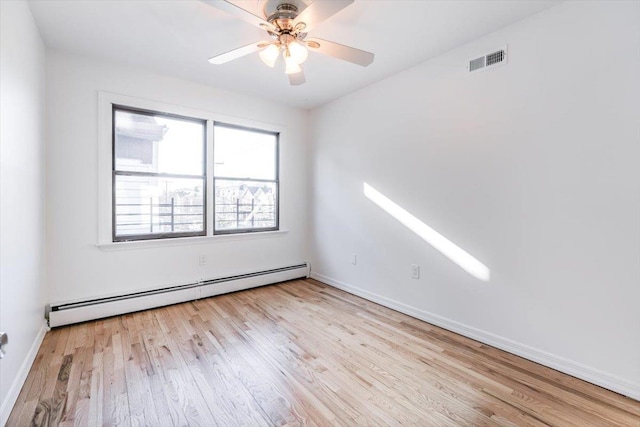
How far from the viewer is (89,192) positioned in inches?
109

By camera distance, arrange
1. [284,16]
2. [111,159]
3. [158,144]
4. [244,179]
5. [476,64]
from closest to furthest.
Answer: [284,16]
[476,64]
[111,159]
[158,144]
[244,179]

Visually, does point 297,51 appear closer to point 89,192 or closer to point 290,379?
point 290,379

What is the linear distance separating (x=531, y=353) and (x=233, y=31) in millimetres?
3518

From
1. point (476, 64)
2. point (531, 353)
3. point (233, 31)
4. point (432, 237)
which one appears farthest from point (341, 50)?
point (531, 353)

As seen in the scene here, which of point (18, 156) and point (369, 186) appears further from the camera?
point (369, 186)

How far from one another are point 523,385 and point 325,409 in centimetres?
134

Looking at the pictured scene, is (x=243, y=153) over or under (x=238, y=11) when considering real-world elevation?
under

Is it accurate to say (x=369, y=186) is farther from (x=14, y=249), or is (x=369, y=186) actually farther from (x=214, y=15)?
(x=14, y=249)

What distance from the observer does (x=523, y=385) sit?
1.85 metres

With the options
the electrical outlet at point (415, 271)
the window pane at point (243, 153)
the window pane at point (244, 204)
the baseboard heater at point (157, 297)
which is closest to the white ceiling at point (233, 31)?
the window pane at point (243, 153)

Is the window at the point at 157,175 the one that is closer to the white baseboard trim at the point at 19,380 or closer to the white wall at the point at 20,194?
the white wall at the point at 20,194

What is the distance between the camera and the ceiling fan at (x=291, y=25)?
1.58 m

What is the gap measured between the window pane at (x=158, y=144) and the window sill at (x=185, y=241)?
80 cm

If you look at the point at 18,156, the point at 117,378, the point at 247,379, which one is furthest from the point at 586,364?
the point at 18,156
